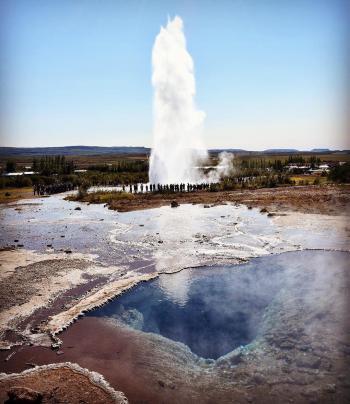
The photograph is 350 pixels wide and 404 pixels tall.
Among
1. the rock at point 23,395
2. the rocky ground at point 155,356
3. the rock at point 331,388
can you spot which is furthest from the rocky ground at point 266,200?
the rock at point 23,395

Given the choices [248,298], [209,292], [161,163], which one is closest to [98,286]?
[209,292]

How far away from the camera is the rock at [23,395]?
6.53 m

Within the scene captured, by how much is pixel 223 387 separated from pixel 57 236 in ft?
49.9

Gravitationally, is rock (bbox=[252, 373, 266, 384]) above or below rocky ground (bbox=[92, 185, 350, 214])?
below

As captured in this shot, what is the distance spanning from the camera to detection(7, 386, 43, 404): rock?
6.53 meters

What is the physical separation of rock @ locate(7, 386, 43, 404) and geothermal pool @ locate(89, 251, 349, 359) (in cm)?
355

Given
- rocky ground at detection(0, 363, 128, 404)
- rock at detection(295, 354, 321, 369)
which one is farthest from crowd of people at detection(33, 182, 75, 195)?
rock at detection(295, 354, 321, 369)

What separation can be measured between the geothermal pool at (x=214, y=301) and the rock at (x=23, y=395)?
11.7 feet

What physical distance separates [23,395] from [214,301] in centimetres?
611

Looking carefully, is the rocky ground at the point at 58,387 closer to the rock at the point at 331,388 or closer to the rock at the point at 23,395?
the rock at the point at 23,395

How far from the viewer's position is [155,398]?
273 inches

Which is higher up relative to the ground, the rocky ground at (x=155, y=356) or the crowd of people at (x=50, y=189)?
the crowd of people at (x=50, y=189)

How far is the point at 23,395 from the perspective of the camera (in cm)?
658

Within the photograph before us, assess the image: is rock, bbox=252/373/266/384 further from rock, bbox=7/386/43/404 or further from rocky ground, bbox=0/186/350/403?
rock, bbox=7/386/43/404
